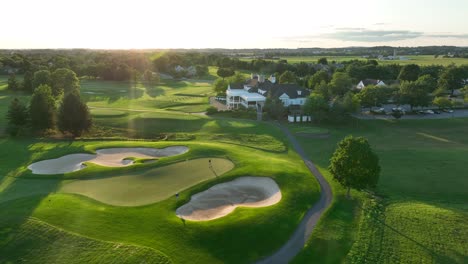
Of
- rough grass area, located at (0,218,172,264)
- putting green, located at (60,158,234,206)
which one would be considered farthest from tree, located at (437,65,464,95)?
rough grass area, located at (0,218,172,264)

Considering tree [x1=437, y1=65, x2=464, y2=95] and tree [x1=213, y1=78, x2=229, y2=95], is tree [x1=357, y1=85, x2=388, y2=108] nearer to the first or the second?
tree [x1=437, y1=65, x2=464, y2=95]

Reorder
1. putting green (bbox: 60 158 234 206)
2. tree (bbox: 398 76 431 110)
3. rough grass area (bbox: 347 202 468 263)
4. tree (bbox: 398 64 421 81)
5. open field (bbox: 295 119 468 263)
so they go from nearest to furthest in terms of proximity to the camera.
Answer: rough grass area (bbox: 347 202 468 263), open field (bbox: 295 119 468 263), putting green (bbox: 60 158 234 206), tree (bbox: 398 76 431 110), tree (bbox: 398 64 421 81)

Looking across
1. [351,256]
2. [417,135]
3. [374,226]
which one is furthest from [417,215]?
[417,135]

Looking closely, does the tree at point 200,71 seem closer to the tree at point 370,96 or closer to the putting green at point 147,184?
the tree at point 370,96

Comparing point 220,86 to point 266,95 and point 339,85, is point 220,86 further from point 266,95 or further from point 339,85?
point 339,85

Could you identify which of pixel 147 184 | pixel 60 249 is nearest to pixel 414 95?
pixel 147 184

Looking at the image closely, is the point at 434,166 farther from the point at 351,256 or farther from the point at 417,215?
the point at 351,256
